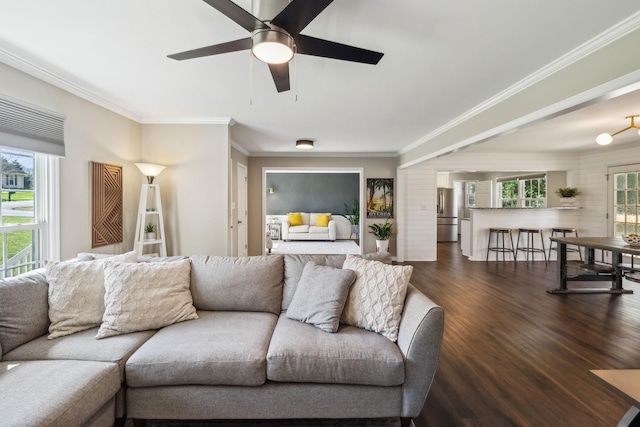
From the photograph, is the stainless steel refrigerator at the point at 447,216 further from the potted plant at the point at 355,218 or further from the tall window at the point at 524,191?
the potted plant at the point at 355,218

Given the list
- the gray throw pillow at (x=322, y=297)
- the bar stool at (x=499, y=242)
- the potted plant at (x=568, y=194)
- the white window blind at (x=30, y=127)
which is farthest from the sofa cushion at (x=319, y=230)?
the gray throw pillow at (x=322, y=297)

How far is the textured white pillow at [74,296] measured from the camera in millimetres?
1825

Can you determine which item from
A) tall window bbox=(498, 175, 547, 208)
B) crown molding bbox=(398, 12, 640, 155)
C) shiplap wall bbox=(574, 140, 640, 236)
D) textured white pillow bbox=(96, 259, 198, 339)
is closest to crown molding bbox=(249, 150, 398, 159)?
crown molding bbox=(398, 12, 640, 155)

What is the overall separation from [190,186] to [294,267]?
2327 mm

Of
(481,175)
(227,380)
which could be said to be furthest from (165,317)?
(481,175)

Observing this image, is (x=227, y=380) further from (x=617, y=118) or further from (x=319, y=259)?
(x=617, y=118)

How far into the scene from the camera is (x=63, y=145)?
2723 millimetres

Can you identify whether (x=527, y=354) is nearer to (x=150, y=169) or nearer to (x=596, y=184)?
(x=150, y=169)

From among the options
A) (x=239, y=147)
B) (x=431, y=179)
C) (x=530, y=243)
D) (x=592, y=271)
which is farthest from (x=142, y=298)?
(x=530, y=243)

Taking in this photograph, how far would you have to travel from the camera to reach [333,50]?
1.70m

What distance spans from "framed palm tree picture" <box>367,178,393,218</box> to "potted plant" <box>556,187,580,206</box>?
359 centimetres

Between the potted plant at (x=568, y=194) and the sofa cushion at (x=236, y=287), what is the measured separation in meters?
6.98

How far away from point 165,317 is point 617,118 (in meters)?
5.52

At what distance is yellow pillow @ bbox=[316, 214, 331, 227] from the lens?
9727 mm
